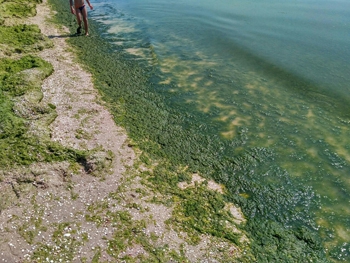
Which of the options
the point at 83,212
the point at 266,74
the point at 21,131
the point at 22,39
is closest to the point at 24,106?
the point at 21,131

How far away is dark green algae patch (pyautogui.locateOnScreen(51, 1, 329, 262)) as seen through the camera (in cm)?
547

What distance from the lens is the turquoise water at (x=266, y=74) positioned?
7043 mm

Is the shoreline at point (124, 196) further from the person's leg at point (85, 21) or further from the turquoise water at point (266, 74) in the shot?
the person's leg at point (85, 21)

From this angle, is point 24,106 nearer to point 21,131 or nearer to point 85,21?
point 21,131

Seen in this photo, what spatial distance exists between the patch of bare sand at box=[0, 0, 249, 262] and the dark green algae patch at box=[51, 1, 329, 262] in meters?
0.37

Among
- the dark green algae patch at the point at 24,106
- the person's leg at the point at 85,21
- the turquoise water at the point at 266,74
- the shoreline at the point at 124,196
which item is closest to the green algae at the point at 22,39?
the dark green algae patch at the point at 24,106

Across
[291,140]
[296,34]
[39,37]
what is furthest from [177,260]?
[296,34]

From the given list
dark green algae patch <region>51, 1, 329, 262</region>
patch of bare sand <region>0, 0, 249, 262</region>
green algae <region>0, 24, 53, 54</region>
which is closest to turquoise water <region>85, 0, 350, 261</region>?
dark green algae patch <region>51, 1, 329, 262</region>

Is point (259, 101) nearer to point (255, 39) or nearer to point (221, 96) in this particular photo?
point (221, 96)

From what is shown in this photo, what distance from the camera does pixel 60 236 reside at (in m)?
4.93

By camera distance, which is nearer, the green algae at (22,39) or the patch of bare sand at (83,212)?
the patch of bare sand at (83,212)

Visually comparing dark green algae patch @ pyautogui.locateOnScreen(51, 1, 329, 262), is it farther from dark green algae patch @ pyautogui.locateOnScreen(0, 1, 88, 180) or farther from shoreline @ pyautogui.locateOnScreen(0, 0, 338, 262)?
dark green algae patch @ pyautogui.locateOnScreen(0, 1, 88, 180)

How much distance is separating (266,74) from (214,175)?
604cm

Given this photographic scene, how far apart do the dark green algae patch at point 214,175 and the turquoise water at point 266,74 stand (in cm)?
15
